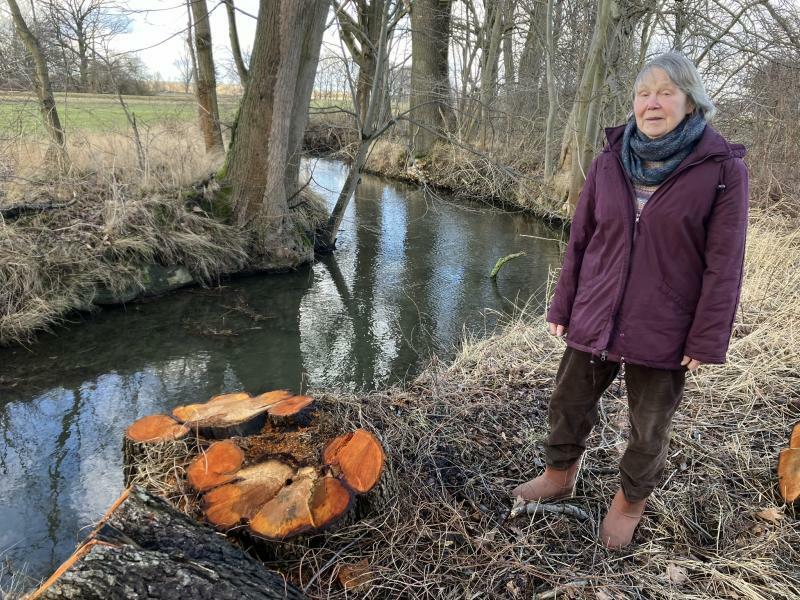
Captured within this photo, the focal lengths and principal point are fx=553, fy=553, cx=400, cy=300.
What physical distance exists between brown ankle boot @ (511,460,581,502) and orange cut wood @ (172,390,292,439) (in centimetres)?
136

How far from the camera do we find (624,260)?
2.07 metres

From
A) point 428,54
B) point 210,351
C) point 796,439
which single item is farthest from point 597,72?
point 796,439

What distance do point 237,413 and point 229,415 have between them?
0.13 feet

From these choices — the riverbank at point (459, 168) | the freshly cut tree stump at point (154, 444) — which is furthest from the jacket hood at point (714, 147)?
the riverbank at point (459, 168)

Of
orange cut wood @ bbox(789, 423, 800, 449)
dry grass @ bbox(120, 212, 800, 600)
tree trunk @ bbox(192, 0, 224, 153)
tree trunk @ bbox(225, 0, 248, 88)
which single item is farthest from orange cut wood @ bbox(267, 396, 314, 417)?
tree trunk @ bbox(192, 0, 224, 153)

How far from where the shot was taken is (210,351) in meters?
5.76

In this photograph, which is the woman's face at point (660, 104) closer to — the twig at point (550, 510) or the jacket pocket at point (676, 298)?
the jacket pocket at point (676, 298)

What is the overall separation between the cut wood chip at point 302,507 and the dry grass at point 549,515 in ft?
0.37

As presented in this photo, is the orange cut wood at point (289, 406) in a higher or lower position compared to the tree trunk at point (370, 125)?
lower

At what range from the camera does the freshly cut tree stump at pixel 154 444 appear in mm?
2633

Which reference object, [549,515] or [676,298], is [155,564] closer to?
[549,515]

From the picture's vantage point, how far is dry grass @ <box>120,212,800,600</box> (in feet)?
7.39

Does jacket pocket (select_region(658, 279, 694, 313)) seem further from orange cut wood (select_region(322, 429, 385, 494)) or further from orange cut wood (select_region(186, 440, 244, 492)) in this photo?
orange cut wood (select_region(186, 440, 244, 492))

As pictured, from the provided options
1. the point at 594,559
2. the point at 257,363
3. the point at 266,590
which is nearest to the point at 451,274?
the point at 257,363
